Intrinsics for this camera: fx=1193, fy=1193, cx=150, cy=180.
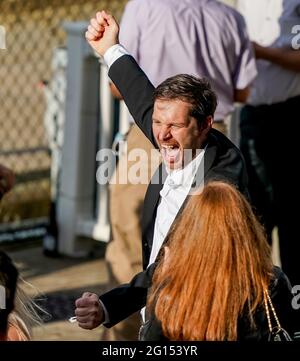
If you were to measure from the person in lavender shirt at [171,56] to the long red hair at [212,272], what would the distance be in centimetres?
166

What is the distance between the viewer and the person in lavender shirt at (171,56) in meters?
4.90

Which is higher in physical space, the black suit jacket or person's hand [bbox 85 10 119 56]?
person's hand [bbox 85 10 119 56]

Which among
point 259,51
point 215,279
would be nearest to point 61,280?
point 259,51

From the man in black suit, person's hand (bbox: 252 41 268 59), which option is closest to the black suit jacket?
the man in black suit

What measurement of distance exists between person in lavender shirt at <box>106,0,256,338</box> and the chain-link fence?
7.05 feet

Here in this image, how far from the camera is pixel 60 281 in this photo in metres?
6.50

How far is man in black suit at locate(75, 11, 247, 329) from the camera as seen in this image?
3.93 m

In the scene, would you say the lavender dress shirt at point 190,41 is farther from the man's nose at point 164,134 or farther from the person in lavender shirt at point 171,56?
the man's nose at point 164,134

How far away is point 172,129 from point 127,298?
605mm

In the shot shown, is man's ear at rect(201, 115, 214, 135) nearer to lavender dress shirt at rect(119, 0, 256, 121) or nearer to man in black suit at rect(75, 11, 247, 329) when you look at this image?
man in black suit at rect(75, 11, 247, 329)

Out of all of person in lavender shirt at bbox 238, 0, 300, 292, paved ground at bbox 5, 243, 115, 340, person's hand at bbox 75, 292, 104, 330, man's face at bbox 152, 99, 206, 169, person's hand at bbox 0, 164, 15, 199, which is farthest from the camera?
paved ground at bbox 5, 243, 115, 340

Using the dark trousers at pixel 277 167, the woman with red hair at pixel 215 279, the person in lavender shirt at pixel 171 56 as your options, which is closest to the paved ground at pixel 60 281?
the person in lavender shirt at pixel 171 56
